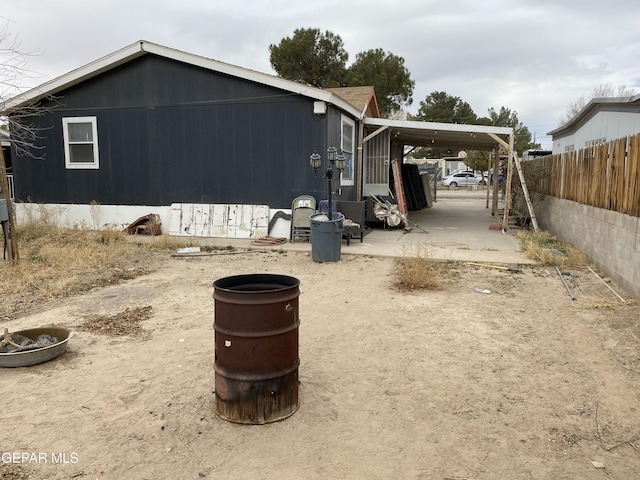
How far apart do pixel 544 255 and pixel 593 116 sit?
8463 mm

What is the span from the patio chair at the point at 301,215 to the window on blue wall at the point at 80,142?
500 cm

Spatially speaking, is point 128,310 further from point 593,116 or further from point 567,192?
point 593,116

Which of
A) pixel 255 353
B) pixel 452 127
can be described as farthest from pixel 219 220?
pixel 255 353

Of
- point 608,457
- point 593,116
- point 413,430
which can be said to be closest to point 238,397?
point 413,430

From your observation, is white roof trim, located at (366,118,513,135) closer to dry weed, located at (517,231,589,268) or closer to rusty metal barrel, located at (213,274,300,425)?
dry weed, located at (517,231,589,268)

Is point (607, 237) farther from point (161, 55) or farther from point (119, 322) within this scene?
point (161, 55)

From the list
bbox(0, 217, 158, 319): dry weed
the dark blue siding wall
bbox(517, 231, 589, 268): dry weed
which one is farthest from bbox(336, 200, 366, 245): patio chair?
bbox(0, 217, 158, 319): dry weed

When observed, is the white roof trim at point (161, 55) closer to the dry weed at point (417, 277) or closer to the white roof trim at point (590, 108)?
the dry weed at point (417, 277)

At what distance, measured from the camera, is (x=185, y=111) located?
35.1 feet

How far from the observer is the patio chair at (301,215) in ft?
32.1

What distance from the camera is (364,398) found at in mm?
3348

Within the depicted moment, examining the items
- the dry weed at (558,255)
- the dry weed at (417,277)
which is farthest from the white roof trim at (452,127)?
the dry weed at (417,277)

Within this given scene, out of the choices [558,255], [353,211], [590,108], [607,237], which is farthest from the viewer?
[590,108]

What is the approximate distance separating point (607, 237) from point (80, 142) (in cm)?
1097
